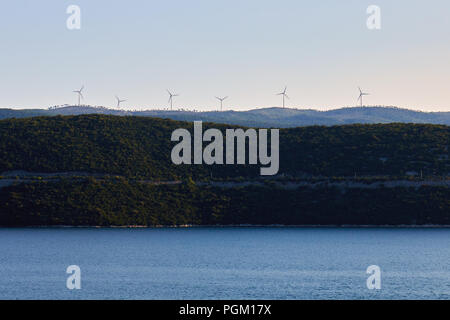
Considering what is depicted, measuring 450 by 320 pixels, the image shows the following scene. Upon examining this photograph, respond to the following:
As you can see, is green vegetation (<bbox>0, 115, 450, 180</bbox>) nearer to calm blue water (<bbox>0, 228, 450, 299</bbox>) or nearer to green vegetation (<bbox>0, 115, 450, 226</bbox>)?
green vegetation (<bbox>0, 115, 450, 226</bbox>)

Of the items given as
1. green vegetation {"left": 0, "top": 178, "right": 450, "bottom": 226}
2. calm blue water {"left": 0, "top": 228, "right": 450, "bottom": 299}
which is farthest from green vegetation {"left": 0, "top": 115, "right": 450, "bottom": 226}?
calm blue water {"left": 0, "top": 228, "right": 450, "bottom": 299}

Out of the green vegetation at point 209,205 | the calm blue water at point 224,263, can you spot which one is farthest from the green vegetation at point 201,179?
the calm blue water at point 224,263

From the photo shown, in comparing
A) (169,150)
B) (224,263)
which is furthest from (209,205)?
(224,263)

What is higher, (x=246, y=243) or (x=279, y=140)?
(x=279, y=140)

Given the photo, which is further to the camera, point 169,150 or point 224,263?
point 169,150

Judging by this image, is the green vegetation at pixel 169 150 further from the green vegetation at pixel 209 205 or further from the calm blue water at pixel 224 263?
the calm blue water at pixel 224 263

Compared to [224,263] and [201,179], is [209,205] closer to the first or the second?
[201,179]
